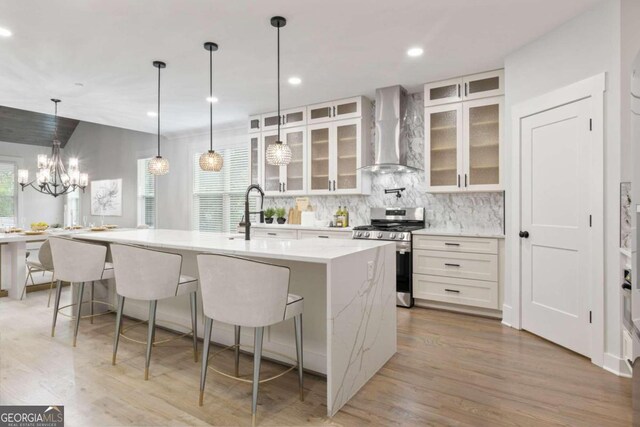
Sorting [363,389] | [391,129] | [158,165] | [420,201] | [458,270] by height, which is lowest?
[363,389]

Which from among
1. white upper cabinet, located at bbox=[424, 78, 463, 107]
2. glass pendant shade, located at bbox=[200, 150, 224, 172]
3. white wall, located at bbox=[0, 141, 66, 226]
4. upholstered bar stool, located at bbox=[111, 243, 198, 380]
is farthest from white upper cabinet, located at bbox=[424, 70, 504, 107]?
white wall, located at bbox=[0, 141, 66, 226]

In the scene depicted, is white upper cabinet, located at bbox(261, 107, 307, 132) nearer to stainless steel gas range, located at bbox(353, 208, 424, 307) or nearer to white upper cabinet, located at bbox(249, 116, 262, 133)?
white upper cabinet, located at bbox(249, 116, 262, 133)

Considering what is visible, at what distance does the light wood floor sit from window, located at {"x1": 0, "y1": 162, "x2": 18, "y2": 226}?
673 cm

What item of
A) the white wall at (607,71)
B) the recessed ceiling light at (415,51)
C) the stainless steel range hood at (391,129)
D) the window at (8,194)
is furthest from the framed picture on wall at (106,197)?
the white wall at (607,71)

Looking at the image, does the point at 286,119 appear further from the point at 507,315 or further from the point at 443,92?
the point at 507,315

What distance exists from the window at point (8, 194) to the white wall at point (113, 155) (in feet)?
4.33

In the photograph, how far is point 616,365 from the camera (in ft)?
8.10

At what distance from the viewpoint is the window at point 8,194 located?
812 cm

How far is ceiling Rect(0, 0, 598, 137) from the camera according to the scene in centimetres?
269

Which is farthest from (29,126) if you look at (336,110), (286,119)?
(336,110)

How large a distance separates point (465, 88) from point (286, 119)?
8.23 ft

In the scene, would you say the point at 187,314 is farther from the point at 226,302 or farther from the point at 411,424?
the point at 411,424

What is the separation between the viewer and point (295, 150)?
17.3 feet

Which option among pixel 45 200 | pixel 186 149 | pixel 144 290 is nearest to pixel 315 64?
pixel 144 290
